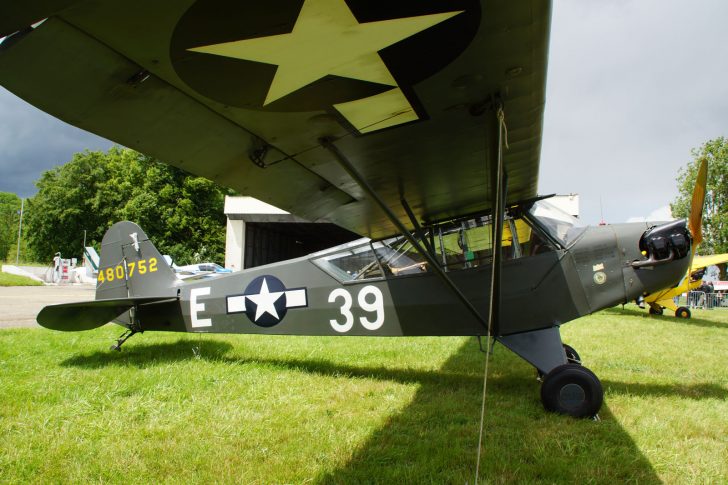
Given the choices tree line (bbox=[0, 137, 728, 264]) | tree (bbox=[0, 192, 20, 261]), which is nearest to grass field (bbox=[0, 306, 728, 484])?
tree line (bbox=[0, 137, 728, 264])

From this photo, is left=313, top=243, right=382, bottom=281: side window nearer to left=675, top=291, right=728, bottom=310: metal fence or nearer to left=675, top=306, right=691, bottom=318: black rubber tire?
left=675, top=306, right=691, bottom=318: black rubber tire

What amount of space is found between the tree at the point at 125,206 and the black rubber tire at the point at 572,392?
3978cm

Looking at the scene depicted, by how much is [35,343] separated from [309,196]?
5528 millimetres

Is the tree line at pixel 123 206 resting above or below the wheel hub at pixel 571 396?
above

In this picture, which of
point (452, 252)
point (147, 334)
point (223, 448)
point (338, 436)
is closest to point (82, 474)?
point (223, 448)

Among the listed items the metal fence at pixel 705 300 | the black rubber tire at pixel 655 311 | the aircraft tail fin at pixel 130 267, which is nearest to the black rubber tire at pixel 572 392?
the aircraft tail fin at pixel 130 267

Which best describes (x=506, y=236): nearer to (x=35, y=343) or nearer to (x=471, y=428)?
(x=471, y=428)

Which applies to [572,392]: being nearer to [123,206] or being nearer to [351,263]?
[351,263]

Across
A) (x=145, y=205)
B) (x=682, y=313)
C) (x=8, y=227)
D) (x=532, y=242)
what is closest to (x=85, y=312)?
(x=532, y=242)

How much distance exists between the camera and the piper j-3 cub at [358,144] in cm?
167

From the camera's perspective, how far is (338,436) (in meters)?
3.00

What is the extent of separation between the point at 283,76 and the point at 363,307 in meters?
3.13

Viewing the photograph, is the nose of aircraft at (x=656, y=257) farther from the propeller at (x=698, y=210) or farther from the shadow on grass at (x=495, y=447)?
the shadow on grass at (x=495, y=447)

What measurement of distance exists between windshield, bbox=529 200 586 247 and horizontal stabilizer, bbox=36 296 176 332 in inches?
197
